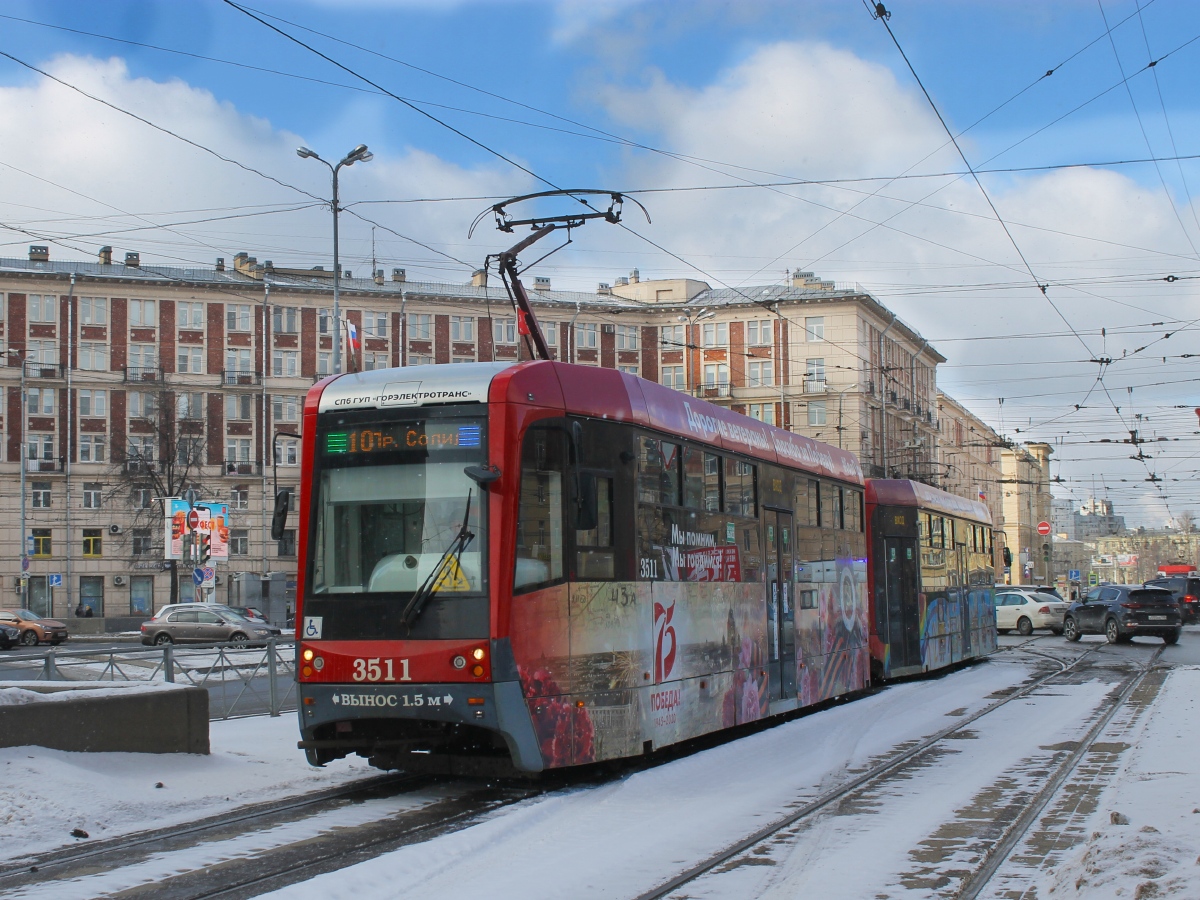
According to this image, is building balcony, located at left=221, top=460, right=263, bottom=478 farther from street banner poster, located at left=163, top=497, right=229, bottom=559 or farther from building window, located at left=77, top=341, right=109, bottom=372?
street banner poster, located at left=163, top=497, right=229, bottom=559

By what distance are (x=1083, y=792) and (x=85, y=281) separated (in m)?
59.6

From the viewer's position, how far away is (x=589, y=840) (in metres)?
7.88

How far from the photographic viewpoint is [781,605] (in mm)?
14367

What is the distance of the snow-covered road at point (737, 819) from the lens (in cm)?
674

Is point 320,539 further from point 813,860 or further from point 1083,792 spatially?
point 1083,792

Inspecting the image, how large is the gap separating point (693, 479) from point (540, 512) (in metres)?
2.78

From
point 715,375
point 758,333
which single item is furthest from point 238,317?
point 758,333

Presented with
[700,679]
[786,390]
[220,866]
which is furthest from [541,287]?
[220,866]

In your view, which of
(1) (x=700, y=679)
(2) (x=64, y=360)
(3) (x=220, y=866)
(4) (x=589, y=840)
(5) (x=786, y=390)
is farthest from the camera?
(5) (x=786, y=390)

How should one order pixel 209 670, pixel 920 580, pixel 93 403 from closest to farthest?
pixel 209 670
pixel 920 580
pixel 93 403

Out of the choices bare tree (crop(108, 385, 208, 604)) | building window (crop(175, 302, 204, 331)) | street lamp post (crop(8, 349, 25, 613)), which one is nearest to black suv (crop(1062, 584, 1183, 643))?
bare tree (crop(108, 385, 208, 604))

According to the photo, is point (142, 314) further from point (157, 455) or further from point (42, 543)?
point (42, 543)

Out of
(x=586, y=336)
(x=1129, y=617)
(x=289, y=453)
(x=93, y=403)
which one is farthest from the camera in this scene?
(x=586, y=336)

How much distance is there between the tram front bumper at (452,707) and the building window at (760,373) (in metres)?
58.7
